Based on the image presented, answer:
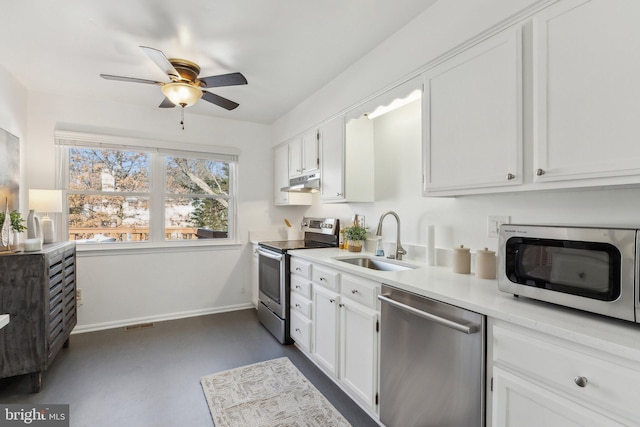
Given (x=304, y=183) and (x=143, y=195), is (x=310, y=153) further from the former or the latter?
(x=143, y=195)

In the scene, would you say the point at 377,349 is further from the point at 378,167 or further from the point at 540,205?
the point at 378,167

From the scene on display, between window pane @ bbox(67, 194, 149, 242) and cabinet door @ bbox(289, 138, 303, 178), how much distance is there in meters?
1.76

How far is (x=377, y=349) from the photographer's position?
71.6 inches

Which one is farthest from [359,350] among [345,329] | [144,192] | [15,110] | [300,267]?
[15,110]

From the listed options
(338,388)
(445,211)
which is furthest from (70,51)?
(338,388)

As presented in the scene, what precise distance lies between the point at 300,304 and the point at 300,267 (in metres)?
0.32

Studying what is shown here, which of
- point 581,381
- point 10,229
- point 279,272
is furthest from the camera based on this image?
point 279,272

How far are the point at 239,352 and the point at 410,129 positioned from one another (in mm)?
2452

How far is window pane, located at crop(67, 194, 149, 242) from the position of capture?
3.38 m

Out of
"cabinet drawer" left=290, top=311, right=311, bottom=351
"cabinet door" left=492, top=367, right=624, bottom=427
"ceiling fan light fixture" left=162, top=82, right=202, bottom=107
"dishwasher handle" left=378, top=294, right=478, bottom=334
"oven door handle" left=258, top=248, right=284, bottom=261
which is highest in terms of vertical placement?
"ceiling fan light fixture" left=162, top=82, right=202, bottom=107

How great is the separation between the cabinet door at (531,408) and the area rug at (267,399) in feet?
3.38

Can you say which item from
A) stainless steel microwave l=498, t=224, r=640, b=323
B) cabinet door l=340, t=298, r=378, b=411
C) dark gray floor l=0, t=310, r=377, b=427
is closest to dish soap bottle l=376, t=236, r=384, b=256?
cabinet door l=340, t=298, r=378, b=411

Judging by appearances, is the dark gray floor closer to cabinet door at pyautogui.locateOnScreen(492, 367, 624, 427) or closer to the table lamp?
cabinet door at pyautogui.locateOnScreen(492, 367, 624, 427)

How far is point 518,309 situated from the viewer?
1180mm
